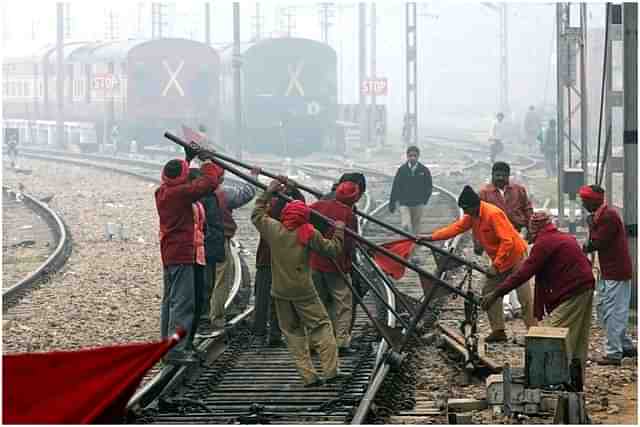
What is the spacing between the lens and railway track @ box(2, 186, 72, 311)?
627 inches

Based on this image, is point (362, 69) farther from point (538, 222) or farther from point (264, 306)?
point (538, 222)

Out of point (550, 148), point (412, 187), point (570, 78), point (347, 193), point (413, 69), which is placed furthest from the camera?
point (413, 69)

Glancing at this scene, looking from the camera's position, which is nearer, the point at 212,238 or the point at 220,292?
the point at 212,238

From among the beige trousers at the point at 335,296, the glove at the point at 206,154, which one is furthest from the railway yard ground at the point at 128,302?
the glove at the point at 206,154

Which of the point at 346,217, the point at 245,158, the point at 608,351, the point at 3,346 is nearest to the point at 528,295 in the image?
the point at 608,351

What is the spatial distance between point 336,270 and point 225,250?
162 cm

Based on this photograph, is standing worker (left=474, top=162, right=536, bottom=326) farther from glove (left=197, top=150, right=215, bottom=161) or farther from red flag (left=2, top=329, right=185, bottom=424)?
red flag (left=2, top=329, right=185, bottom=424)

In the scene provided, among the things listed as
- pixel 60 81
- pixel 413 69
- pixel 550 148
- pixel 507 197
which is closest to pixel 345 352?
pixel 507 197

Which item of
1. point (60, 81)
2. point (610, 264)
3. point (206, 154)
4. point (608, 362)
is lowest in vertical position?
point (608, 362)

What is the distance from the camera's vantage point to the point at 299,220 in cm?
951

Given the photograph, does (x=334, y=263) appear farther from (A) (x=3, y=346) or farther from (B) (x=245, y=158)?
(B) (x=245, y=158)

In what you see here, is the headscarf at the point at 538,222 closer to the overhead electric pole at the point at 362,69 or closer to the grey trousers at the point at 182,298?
the grey trousers at the point at 182,298

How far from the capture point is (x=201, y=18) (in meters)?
109

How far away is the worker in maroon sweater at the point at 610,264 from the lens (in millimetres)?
10242
